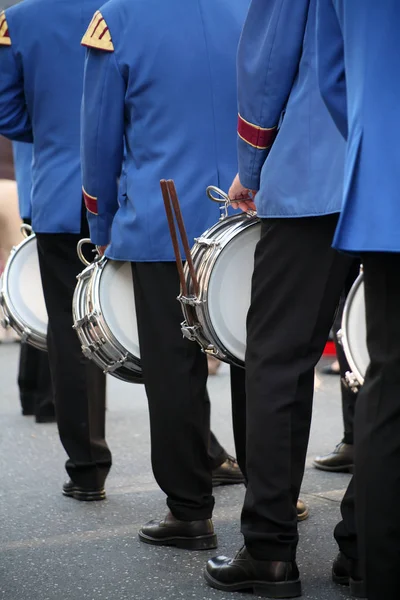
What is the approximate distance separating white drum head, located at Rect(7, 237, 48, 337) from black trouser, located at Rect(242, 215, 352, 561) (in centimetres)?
165

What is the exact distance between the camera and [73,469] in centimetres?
393

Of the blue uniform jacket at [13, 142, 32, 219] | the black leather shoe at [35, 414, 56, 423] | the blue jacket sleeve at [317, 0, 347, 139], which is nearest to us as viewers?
the blue jacket sleeve at [317, 0, 347, 139]

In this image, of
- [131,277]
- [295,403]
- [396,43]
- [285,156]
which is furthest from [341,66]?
[131,277]

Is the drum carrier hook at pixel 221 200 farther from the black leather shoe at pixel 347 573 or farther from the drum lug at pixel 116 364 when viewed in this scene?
the black leather shoe at pixel 347 573

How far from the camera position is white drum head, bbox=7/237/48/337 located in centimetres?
419

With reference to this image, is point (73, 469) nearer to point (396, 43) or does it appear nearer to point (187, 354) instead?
point (187, 354)

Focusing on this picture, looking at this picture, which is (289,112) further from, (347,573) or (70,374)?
(70,374)

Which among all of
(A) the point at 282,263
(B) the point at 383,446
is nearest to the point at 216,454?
(A) the point at 282,263

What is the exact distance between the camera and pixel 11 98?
395 cm

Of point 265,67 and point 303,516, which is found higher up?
point 265,67

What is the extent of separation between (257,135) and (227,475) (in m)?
1.72

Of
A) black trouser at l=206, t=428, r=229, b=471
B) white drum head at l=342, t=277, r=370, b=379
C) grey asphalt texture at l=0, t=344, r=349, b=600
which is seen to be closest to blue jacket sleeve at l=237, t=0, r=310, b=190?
white drum head at l=342, t=277, r=370, b=379

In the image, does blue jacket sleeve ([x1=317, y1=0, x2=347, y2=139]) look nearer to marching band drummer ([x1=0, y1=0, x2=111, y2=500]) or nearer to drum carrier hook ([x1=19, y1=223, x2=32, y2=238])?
marching band drummer ([x1=0, y1=0, x2=111, y2=500])

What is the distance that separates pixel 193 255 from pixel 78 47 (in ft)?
4.15
